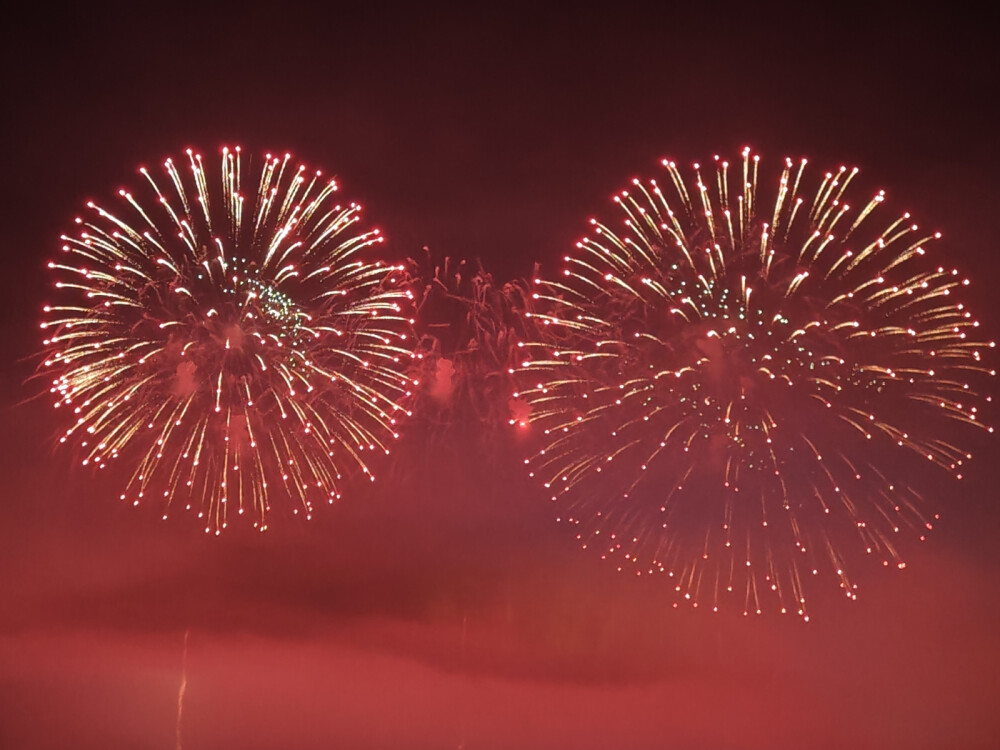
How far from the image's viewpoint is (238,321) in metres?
A: 10.2

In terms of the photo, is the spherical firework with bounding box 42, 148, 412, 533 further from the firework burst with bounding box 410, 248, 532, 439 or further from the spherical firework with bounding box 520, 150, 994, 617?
the spherical firework with bounding box 520, 150, 994, 617

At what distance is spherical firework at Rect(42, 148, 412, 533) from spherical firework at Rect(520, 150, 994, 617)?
2168 millimetres

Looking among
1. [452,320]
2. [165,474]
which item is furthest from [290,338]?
[165,474]

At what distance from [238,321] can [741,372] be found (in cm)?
582

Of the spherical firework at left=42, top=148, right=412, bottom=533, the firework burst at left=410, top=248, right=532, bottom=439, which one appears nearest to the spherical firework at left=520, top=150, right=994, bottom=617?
the firework burst at left=410, top=248, right=532, bottom=439

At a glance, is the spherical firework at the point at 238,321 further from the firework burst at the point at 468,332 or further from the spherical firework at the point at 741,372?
the spherical firework at the point at 741,372

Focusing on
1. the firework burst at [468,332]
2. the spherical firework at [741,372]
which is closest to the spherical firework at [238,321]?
the firework burst at [468,332]

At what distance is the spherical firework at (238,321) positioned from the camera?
1023 cm

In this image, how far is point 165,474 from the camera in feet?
46.7

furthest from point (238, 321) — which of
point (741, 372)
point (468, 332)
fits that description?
point (741, 372)

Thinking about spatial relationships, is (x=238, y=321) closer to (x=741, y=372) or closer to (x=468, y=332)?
(x=468, y=332)

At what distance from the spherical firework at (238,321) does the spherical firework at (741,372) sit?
2168 millimetres

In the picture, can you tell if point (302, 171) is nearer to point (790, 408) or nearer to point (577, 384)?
point (577, 384)

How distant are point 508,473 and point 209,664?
17.7 feet
